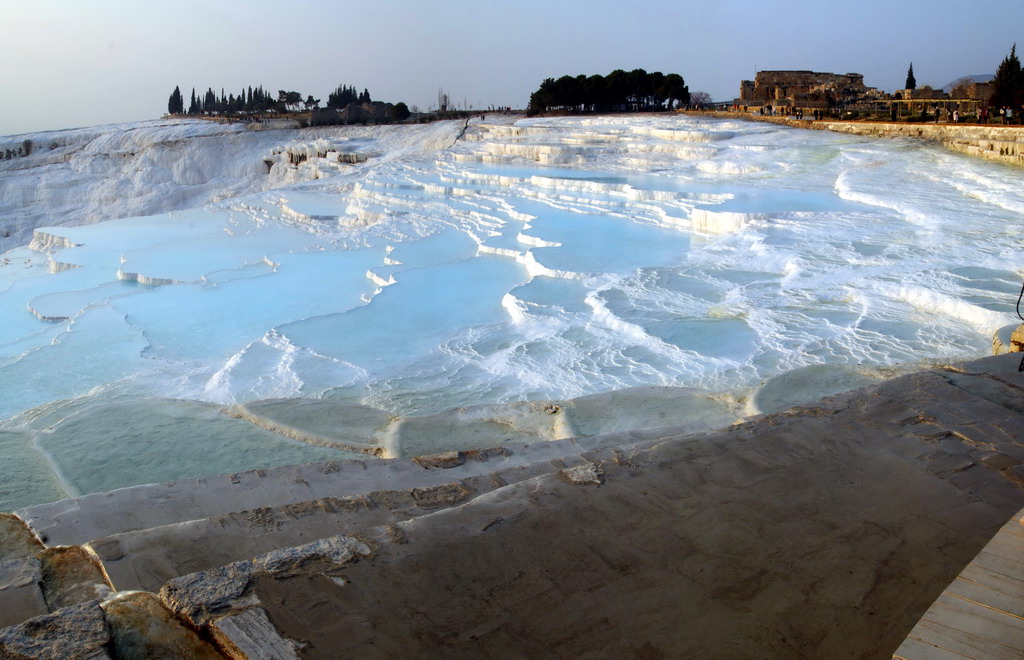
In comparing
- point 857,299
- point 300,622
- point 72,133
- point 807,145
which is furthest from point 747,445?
point 72,133

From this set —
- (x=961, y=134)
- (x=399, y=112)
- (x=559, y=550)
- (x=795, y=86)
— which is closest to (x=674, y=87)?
(x=795, y=86)

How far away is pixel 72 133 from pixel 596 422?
37692 millimetres

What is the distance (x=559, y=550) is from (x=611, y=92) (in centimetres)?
3572

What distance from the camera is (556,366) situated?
5570 millimetres

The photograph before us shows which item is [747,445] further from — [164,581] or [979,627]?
[164,581]

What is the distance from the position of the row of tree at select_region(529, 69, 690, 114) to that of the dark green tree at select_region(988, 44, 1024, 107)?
16911 millimetres

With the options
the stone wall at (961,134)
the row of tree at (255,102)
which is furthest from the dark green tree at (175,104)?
the stone wall at (961,134)

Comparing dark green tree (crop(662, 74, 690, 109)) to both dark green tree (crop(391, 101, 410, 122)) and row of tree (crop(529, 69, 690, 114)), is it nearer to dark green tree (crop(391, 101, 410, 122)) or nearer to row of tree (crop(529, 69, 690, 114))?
row of tree (crop(529, 69, 690, 114))

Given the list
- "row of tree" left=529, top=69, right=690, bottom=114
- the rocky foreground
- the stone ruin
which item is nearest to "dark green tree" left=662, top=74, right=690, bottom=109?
"row of tree" left=529, top=69, right=690, bottom=114

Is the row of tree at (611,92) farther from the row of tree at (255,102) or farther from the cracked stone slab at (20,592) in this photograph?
the cracked stone slab at (20,592)

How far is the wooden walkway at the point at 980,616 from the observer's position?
166 centimetres

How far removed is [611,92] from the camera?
35719mm

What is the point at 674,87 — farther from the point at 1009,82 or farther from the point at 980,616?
the point at 980,616

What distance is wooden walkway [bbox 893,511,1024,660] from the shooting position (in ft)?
5.45
